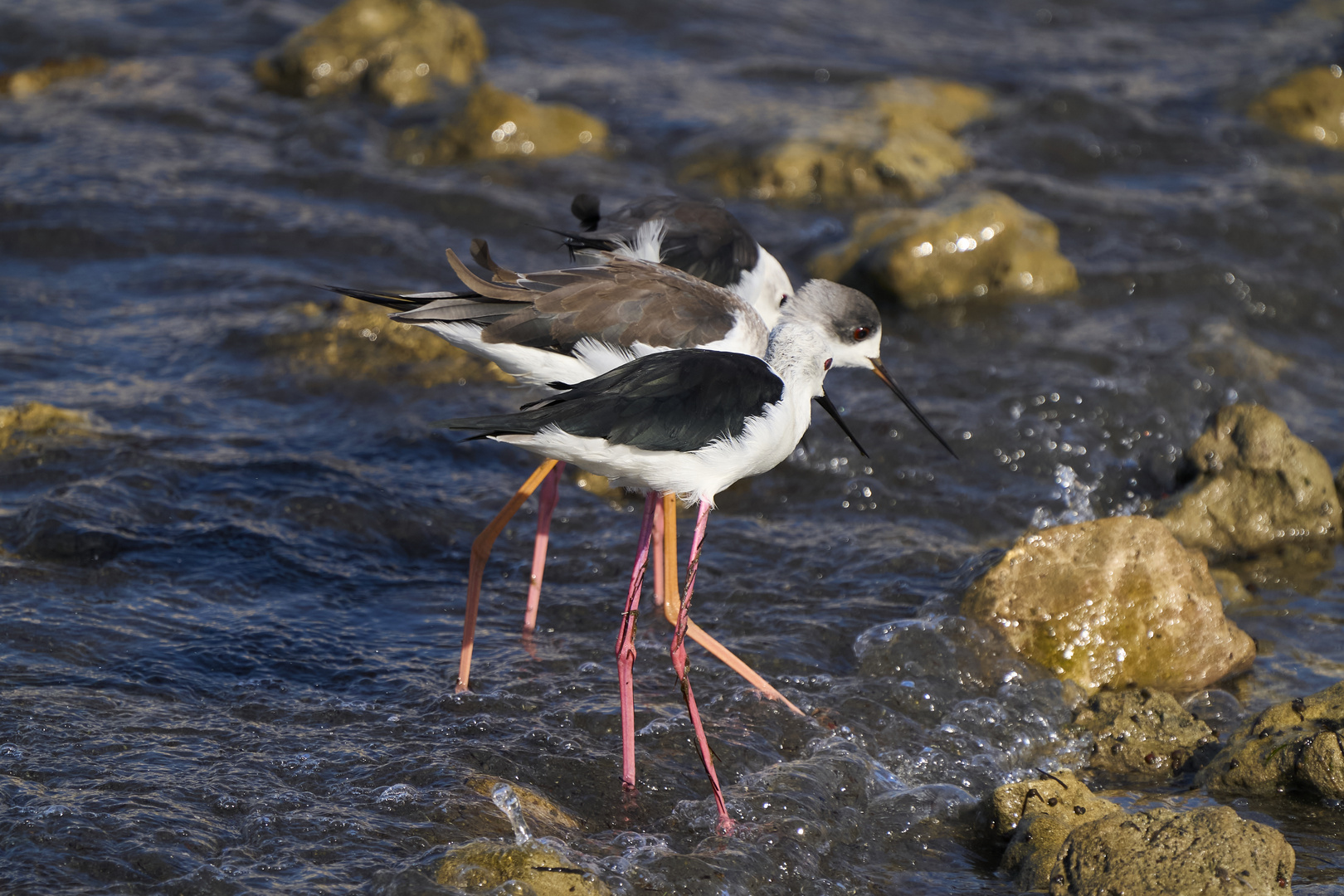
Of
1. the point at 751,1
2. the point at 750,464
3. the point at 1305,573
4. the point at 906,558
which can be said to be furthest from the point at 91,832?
the point at 751,1

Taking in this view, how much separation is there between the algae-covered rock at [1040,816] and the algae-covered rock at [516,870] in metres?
1.17

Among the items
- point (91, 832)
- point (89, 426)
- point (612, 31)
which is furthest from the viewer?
point (612, 31)

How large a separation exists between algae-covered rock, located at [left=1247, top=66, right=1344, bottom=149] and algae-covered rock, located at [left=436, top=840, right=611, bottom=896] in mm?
10003

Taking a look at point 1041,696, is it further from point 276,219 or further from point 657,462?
point 276,219

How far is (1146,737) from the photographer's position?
4.36m

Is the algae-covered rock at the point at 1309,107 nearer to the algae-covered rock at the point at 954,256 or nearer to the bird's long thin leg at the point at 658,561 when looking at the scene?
the algae-covered rock at the point at 954,256

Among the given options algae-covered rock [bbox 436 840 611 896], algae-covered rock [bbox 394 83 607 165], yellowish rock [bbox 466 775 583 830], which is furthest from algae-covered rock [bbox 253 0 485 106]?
algae-covered rock [bbox 436 840 611 896]

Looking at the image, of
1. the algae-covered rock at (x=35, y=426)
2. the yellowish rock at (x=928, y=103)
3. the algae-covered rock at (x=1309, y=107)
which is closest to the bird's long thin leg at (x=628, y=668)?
the algae-covered rock at (x=35, y=426)

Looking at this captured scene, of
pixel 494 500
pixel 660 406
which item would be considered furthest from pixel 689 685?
pixel 494 500

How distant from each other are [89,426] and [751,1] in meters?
9.77

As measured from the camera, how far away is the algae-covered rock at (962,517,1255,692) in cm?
471

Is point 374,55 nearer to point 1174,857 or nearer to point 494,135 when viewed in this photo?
point 494,135

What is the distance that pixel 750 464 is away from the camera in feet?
14.0

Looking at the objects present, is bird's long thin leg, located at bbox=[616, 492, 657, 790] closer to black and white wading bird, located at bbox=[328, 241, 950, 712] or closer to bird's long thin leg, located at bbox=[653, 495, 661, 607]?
black and white wading bird, located at bbox=[328, 241, 950, 712]
